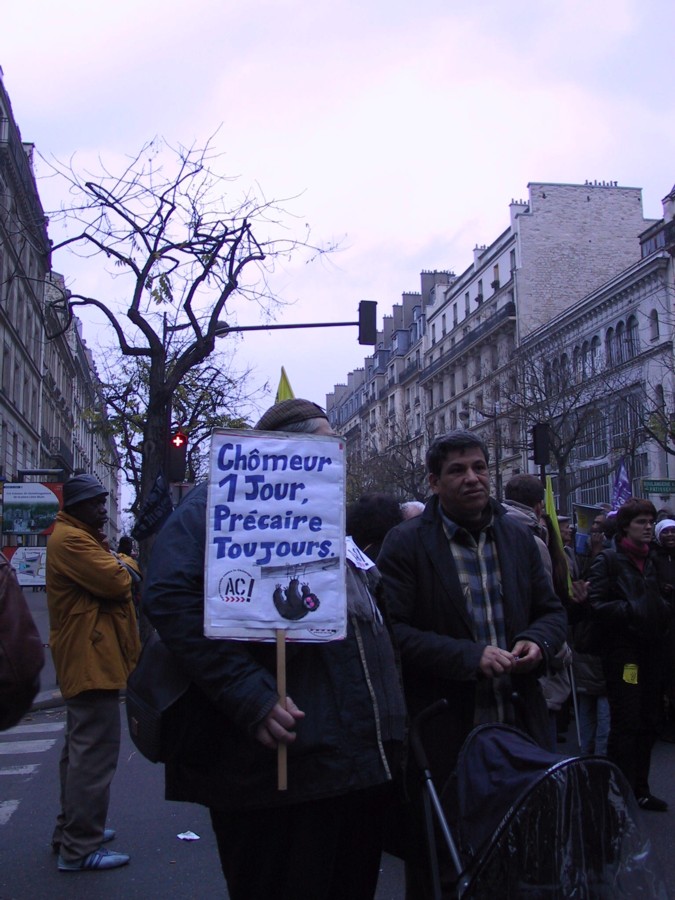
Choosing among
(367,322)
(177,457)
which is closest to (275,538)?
(177,457)

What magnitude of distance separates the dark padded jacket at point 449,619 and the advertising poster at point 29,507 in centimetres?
1683

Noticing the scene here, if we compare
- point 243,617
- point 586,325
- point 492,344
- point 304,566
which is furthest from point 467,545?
point 492,344

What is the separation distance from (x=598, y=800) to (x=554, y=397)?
2950 cm

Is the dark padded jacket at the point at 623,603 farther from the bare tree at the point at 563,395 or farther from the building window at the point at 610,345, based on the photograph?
the building window at the point at 610,345

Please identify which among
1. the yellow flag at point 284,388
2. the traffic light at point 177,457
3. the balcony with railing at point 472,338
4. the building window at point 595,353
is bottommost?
the yellow flag at point 284,388

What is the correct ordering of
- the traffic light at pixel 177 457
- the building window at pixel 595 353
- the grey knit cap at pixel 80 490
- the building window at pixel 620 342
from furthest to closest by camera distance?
1. the building window at pixel 620 342
2. the building window at pixel 595 353
3. the traffic light at pixel 177 457
4. the grey knit cap at pixel 80 490

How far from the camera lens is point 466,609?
11.1 feet

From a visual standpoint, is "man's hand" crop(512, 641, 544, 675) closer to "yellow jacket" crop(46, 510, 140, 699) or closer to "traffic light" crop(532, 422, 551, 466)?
"yellow jacket" crop(46, 510, 140, 699)

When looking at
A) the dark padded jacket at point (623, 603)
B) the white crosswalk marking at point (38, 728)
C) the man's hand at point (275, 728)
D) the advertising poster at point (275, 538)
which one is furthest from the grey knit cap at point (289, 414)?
the white crosswalk marking at point (38, 728)

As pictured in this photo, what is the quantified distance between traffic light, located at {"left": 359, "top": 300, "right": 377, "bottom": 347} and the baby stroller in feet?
44.6

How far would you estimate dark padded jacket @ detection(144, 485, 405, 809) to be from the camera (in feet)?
8.45

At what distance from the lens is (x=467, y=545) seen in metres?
3.53

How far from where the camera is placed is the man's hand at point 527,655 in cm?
322

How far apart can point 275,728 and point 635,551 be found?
3721 mm
